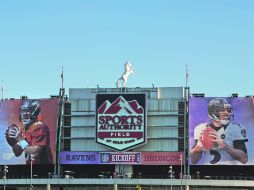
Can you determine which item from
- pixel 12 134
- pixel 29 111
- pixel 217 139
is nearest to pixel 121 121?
pixel 29 111

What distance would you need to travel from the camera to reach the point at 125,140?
191 m

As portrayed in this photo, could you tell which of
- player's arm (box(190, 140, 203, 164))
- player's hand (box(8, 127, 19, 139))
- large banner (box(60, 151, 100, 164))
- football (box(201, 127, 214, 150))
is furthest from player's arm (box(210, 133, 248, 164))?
player's hand (box(8, 127, 19, 139))

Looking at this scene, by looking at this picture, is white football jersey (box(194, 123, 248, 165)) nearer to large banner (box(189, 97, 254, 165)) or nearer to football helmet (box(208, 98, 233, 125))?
large banner (box(189, 97, 254, 165))

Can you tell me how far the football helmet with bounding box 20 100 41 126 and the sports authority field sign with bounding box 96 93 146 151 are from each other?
16.4 meters

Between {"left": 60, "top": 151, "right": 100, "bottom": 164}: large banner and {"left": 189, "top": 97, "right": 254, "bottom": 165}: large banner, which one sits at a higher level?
{"left": 189, "top": 97, "right": 254, "bottom": 165}: large banner

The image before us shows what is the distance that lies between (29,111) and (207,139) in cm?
4712

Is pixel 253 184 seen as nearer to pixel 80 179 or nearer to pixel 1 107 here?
pixel 80 179

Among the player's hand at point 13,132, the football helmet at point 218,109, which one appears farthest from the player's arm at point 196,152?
the player's hand at point 13,132

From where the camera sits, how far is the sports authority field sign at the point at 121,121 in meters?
191

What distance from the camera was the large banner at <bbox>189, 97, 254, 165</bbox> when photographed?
186 meters

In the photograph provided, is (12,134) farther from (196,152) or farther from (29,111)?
(196,152)

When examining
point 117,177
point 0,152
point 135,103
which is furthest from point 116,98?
point 0,152

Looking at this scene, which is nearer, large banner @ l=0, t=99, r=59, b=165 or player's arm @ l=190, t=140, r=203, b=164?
player's arm @ l=190, t=140, r=203, b=164

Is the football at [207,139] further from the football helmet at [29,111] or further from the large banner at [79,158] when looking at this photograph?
the football helmet at [29,111]
